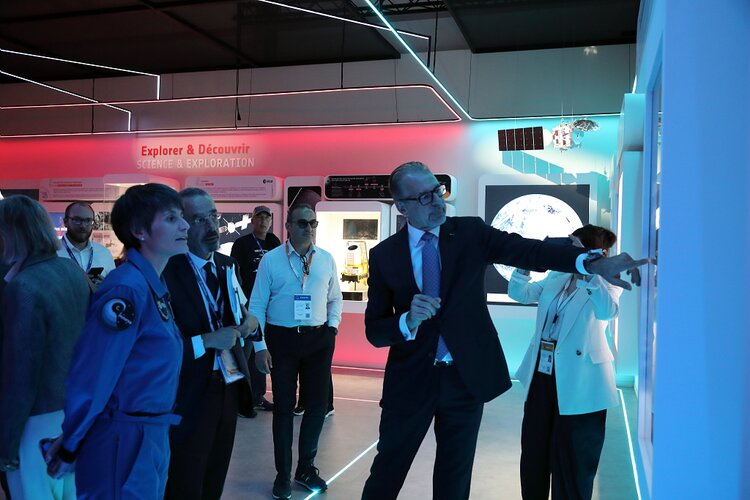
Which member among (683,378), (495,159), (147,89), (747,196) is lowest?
(683,378)

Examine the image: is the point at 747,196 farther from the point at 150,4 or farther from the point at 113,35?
the point at 113,35

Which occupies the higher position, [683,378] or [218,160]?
[218,160]

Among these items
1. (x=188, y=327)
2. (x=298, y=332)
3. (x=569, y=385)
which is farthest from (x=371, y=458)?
(x=188, y=327)

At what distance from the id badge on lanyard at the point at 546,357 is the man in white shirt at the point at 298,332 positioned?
Result: 1580 mm

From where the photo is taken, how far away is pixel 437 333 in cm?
292

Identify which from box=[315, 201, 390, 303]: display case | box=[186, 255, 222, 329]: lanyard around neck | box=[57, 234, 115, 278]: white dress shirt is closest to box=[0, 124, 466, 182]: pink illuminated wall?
box=[315, 201, 390, 303]: display case

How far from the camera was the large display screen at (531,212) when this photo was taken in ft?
27.9

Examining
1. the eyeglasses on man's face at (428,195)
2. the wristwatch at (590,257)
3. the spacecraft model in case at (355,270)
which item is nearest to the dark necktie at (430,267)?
the eyeglasses on man's face at (428,195)

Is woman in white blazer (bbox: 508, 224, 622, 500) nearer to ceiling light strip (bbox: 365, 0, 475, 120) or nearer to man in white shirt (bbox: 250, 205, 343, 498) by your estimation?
Answer: man in white shirt (bbox: 250, 205, 343, 498)

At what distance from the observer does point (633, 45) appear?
28.0 feet

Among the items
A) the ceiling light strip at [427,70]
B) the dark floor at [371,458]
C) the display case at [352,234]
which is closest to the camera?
the dark floor at [371,458]

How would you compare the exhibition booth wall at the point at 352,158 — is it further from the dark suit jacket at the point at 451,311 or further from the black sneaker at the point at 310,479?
the dark suit jacket at the point at 451,311

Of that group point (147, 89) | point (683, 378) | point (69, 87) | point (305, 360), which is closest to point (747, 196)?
point (683, 378)

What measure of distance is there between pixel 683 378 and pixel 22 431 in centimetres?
236
